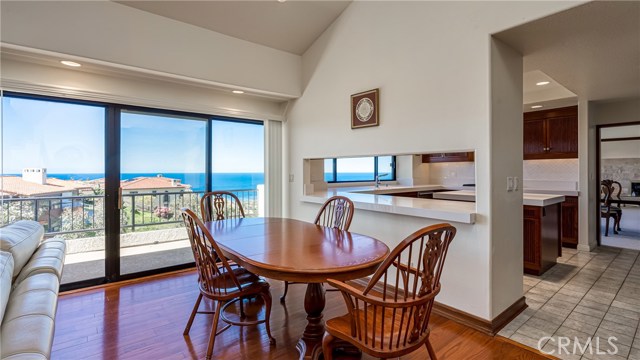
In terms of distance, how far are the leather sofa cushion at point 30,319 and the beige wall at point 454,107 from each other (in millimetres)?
2544

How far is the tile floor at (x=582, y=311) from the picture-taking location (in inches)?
84.0

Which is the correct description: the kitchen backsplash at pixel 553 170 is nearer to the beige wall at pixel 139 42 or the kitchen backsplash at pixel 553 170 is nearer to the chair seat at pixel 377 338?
the beige wall at pixel 139 42

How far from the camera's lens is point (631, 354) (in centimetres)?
203

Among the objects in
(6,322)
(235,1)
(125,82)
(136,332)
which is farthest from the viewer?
(125,82)

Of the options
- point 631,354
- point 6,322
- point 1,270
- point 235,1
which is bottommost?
point 631,354

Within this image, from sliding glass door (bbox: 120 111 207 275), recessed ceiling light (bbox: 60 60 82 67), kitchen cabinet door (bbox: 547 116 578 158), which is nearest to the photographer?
recessed ceiling light (bbox: 60 60 82 67)

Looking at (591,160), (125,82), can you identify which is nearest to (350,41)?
(125,82)

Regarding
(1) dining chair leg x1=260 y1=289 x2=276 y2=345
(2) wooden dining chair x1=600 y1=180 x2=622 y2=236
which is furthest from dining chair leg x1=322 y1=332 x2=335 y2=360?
(2) wooden dining chair x1=600 y1=180 x2=622 y2=236

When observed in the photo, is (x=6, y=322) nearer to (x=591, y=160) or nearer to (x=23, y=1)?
(x=23, y=1)

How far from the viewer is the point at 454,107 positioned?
2496 millimetres

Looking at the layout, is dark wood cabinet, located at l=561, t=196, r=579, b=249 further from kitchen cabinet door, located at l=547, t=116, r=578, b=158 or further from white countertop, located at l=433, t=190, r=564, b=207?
white countertop, located at l=433, t=190, r=564, b=207

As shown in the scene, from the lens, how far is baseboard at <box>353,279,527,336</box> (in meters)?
2.30

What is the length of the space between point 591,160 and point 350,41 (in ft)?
13.4
